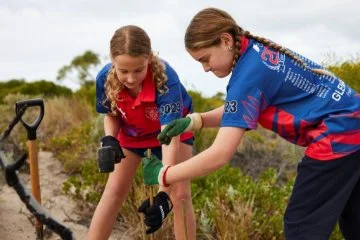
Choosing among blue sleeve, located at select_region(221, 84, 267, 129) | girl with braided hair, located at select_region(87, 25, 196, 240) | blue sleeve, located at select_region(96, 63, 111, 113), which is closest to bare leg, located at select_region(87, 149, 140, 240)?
girl with braided hair, located at select_region(87, 25, 196, 240)

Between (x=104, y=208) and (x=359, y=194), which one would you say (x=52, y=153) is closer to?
(x=104, y=208)

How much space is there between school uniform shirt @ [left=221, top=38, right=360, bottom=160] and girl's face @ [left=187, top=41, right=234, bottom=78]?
0.05 metres

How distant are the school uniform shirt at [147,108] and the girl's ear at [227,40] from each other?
29.5 inches

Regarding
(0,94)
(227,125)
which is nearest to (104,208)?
(227,125)

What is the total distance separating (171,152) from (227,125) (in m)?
0.71

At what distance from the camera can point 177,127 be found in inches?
107

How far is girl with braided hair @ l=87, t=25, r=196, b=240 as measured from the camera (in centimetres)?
296

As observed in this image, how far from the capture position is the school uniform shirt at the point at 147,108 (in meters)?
3.10

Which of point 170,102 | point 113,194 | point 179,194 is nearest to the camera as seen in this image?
point 170,102

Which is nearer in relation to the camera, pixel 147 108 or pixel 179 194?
pixel 147 108

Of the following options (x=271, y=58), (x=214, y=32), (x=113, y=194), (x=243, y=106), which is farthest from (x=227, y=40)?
(x=113, y=194)

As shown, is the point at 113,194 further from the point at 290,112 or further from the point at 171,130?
the point at 290,112

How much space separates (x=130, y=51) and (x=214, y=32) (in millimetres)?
661

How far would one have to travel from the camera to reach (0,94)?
19656 millimetres
